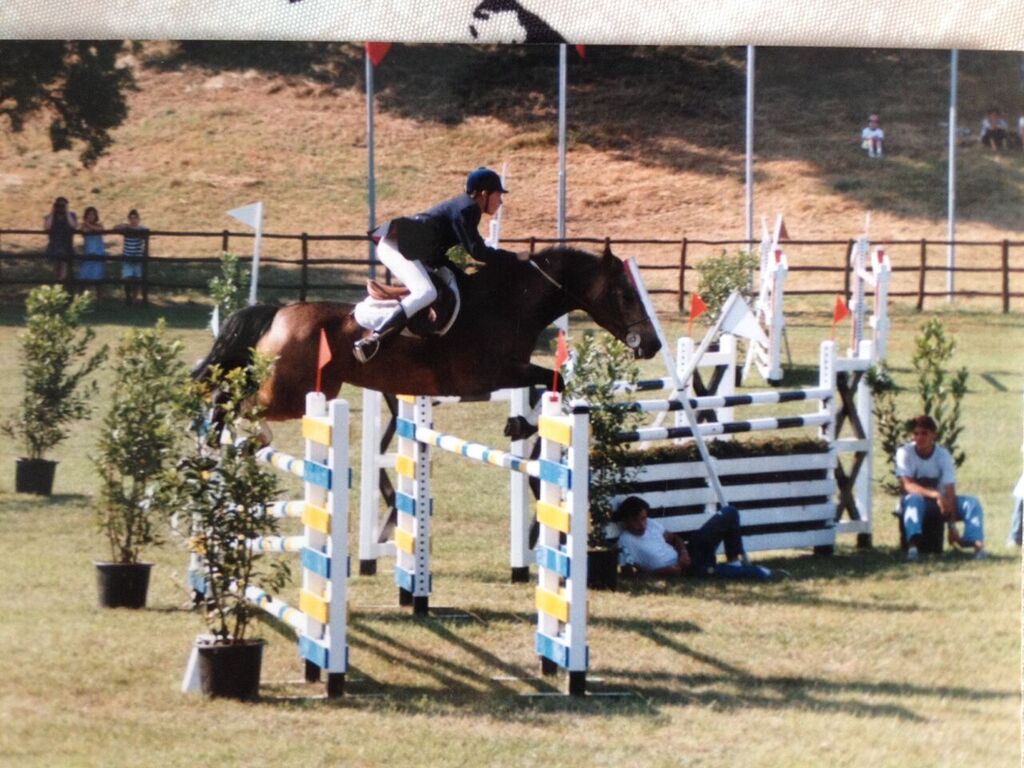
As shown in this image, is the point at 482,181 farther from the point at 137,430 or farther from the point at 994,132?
the point at 994,132

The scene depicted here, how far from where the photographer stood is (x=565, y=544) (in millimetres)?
5145

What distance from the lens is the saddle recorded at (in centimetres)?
540

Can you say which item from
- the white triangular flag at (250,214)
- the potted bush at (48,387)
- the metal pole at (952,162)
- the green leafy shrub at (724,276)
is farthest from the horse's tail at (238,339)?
→ the metal pole at (952,162)

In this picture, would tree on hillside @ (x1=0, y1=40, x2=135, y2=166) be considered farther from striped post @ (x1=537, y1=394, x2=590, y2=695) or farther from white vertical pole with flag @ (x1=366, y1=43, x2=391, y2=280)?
striped post @ (x1=537, y1=394, x2=590, y2=695)

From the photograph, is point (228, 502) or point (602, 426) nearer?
point (228, 502)

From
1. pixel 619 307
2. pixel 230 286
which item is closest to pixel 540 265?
pixel 619 307

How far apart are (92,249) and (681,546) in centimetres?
232

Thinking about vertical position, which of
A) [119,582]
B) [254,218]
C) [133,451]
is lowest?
[119,582]

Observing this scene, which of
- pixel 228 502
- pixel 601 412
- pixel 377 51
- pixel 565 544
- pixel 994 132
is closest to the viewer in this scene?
pixel 228 502

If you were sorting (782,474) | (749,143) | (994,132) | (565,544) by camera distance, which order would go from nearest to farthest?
1. (565,544)
2. (749,143)
3. (994,132)
4. (782,474)

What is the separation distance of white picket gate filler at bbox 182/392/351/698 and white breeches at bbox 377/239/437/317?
0.44m

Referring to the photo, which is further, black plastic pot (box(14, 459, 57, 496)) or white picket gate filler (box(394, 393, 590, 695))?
black plastic pot (box(14, 459, 57, 496))

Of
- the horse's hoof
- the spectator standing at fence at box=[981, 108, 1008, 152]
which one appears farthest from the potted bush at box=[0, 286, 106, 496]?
the spectator standing at fence at box=[981, 108, 1008, 152]

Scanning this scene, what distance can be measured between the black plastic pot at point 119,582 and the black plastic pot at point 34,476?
17.2 inches
